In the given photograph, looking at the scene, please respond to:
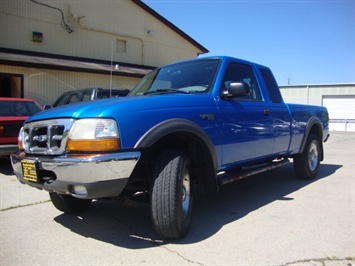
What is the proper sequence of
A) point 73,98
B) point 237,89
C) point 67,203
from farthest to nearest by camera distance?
point 73,98 → point 67,203 → point 237,89

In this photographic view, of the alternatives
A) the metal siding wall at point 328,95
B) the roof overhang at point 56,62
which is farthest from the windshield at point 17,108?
the metal siding wall at point 328,95

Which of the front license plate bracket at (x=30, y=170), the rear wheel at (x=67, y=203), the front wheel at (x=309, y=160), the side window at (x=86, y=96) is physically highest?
the side window at (x=86, y=96)

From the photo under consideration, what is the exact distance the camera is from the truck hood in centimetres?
321

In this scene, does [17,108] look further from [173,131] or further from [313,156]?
[313,156]

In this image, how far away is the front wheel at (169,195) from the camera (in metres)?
3.38

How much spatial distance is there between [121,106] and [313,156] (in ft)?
16.3

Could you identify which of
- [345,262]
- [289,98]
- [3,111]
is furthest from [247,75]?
[289,98]

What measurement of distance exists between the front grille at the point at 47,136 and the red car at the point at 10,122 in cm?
345

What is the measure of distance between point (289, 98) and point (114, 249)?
→ 34193mm

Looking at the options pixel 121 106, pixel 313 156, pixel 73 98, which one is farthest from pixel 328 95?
pixel 121 106

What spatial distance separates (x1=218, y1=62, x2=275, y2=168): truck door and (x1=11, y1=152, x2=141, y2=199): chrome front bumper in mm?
1488

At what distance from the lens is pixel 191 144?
3939 mm

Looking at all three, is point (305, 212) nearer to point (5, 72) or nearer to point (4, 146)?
point (4, 146)

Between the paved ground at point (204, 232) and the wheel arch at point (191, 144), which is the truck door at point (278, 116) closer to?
the paved ground at point (204, 232)
